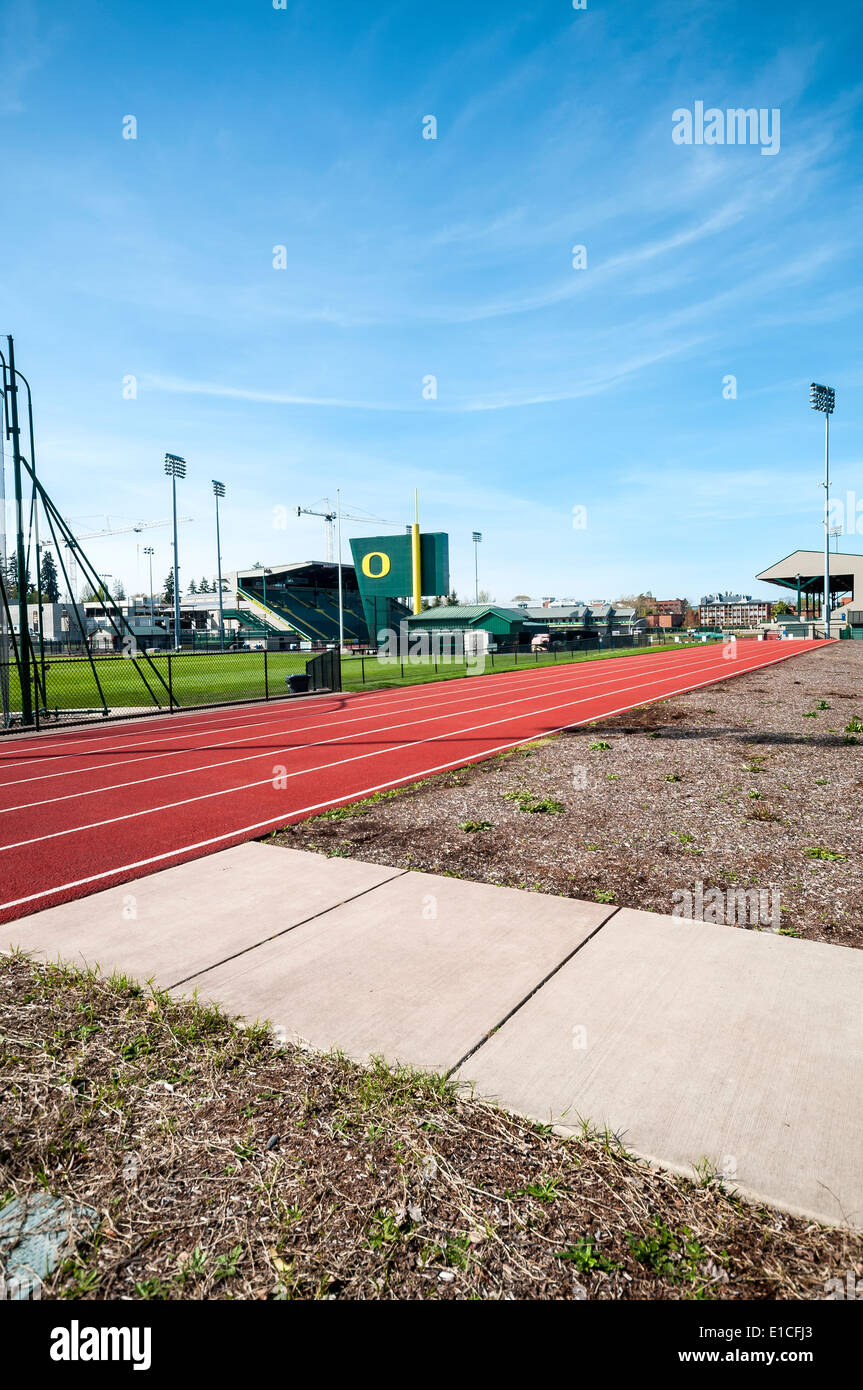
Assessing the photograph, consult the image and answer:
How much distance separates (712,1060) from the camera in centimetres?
342

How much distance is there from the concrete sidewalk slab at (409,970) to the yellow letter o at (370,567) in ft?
254

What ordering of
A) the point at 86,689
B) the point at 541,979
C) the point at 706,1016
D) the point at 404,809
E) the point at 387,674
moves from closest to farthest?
the point at 706,1016 → the point at 541,979 → the point at 404,809 → the point at 86,689 → the point at 387,674

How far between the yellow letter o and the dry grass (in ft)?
261

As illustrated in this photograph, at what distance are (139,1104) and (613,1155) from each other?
2.05 meters

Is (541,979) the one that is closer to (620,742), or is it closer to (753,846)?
(753,846)

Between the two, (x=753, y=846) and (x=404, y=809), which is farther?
(x=404, y=809)

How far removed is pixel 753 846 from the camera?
6668mm

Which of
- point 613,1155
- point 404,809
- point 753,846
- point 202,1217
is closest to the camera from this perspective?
point 202,1217

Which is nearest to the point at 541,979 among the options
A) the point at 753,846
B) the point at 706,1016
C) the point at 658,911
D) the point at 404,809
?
the point at 706,1016

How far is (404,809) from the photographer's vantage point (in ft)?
28.1

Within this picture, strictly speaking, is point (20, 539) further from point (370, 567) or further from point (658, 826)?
point (370, 567)

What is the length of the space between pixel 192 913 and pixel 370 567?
3111 inches

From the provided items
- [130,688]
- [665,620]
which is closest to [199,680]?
[130,688]
